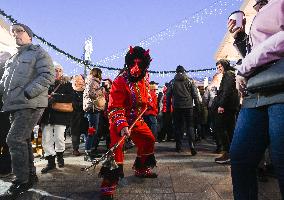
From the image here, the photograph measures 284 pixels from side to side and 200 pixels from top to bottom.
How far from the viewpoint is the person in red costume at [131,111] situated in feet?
12.9

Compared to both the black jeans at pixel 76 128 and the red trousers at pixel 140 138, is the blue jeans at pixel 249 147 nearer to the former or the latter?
the red trousers at pixel 140 138

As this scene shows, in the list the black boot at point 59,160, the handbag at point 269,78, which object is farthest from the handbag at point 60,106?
the handbag at point 269,78

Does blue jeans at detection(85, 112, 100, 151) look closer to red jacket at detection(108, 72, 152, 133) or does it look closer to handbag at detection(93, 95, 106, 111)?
handbag at detection(93, 95, 106, 111)

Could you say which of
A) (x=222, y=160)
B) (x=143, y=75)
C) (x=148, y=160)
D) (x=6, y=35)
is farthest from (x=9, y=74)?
(x=6, y=35)

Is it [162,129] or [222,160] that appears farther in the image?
[162,129]

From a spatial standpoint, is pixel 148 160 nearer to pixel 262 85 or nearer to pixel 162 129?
pixel 262 85

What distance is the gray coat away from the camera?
403cm

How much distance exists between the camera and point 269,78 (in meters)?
1.60

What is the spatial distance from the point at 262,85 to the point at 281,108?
16 centimetres

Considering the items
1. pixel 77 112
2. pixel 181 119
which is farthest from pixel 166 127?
pixel 77 112

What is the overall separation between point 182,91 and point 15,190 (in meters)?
4.82

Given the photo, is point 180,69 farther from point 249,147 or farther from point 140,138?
point 249,147

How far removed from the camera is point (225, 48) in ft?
60.6

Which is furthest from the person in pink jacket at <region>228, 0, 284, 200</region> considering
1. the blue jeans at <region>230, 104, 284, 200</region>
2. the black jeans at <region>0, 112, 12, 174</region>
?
the black jeans at <region>0, 112, 12, 174</region>
